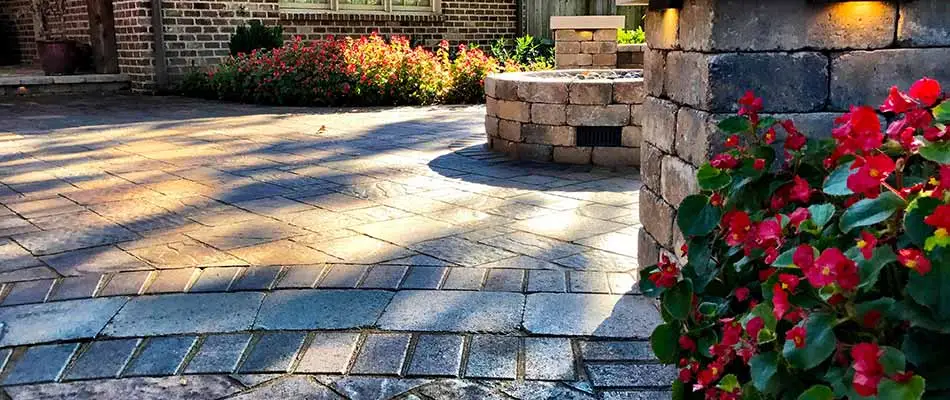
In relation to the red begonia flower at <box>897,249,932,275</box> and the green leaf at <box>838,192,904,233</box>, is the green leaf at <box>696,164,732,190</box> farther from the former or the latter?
the red begonia flower at <box>897,249,932,275</box>

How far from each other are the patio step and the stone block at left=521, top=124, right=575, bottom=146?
7953mm

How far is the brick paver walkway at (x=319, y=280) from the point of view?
2.18 m

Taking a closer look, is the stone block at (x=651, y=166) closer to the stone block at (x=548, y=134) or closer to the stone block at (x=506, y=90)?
the stone block at (x=548, y=134)

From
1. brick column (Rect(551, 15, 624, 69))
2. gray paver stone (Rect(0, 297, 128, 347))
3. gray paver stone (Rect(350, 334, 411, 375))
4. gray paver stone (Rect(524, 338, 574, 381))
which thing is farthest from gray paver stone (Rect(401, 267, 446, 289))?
brick column (Rect(551, 15, 624, 69))

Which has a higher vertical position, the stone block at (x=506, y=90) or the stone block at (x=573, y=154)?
the stone block at (x=506, y=90)

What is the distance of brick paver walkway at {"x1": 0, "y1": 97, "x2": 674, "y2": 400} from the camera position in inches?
85.8

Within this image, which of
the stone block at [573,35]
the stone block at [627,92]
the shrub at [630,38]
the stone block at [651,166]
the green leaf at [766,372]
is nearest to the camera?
the green leaf at [766,372]

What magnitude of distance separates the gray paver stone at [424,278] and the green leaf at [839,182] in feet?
5.32

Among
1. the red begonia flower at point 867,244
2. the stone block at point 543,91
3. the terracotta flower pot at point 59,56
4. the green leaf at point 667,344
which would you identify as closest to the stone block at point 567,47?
the stone block at point 543,91

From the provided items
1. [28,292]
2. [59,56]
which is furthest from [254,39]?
[28,292]

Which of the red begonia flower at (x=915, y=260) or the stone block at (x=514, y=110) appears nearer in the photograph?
the red begonia flower at (x=915, y=260)

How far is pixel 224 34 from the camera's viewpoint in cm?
1130

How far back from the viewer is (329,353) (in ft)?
7.55

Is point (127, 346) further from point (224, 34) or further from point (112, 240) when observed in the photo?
point (224, 34)
